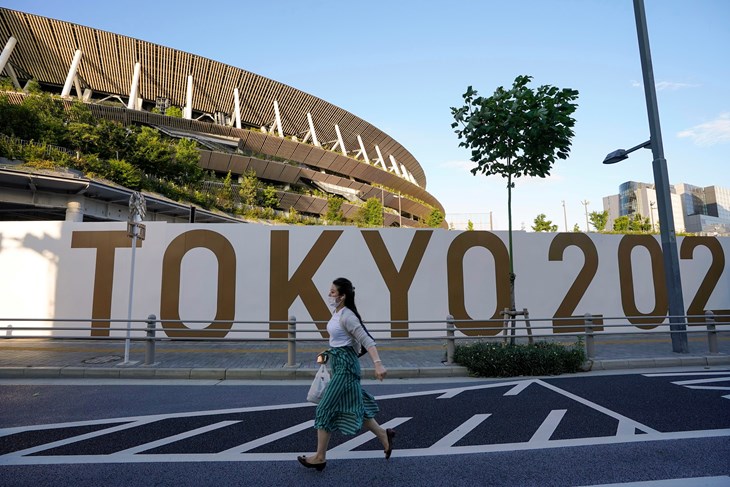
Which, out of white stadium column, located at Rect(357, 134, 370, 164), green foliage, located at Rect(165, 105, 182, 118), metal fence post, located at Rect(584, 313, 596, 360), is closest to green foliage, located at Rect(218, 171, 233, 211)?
green foliage, located at Rect(165, 105, 182, 118)

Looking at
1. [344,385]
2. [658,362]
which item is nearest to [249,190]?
[658,362]

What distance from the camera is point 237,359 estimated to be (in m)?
9.28

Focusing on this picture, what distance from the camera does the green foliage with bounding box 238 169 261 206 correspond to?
41.9 metres

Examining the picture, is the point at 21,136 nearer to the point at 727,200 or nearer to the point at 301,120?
the point at 301,120

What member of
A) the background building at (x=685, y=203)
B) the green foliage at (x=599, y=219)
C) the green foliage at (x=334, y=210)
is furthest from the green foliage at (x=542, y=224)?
Answer: the background building at (x=685, y=203)

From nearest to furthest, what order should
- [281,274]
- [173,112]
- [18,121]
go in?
[281,274], [18,121], [173,112]

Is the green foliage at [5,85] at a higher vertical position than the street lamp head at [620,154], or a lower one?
higher

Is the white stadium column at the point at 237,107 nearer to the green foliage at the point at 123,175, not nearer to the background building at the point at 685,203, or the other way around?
the green foliage at the point at 123,175

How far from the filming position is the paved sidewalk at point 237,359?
8.15 metres

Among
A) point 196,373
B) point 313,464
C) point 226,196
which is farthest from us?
point 226,196

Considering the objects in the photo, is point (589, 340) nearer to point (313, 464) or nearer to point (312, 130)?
point (313, 464)

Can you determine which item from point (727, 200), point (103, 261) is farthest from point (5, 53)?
point (727, 200)

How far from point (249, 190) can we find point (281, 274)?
104 ft

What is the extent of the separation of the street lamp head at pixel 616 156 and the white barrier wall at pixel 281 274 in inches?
123
